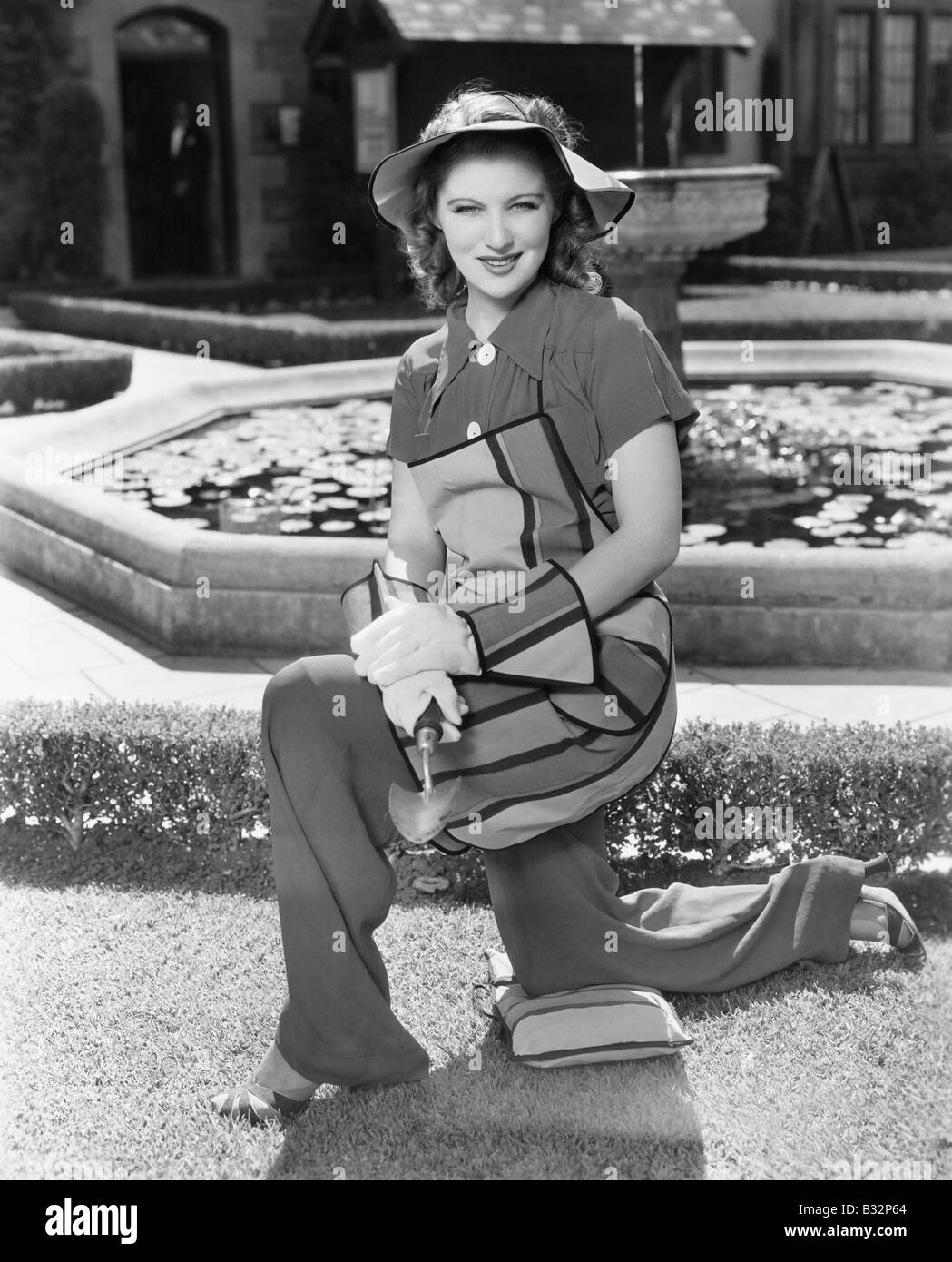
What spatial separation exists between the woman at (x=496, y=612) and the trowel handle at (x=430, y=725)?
0.01 m

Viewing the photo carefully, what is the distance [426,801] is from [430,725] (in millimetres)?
116

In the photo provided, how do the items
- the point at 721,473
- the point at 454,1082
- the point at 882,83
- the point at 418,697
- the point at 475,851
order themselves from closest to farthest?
the point at 418,697, the point at 454,1082, the point at 475,851, the point at 721,473, the point at 882,83

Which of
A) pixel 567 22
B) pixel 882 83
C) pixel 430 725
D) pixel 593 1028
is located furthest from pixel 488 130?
pixel 882 83

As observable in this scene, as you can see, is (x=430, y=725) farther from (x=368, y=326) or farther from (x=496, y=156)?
(x=368, y=326)

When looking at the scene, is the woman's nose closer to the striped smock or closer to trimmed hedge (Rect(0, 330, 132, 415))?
the striped smock

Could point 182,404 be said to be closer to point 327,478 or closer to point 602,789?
point 327,478

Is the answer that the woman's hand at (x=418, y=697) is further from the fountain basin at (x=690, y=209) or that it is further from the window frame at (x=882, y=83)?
the window frame at (x=882, y=83)

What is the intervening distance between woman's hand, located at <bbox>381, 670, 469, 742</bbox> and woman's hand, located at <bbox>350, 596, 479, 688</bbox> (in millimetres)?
11

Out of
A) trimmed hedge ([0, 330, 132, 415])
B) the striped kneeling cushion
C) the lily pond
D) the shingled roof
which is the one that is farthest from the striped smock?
the shingled roof

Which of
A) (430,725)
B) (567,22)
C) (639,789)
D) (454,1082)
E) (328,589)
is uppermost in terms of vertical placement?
(567,22)

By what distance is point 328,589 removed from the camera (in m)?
4.62

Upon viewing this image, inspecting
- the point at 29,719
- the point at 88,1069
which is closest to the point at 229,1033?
the point at 88,1069

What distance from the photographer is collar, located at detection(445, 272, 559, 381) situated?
93.4 inches

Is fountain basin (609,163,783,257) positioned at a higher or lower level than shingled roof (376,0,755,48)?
lower
